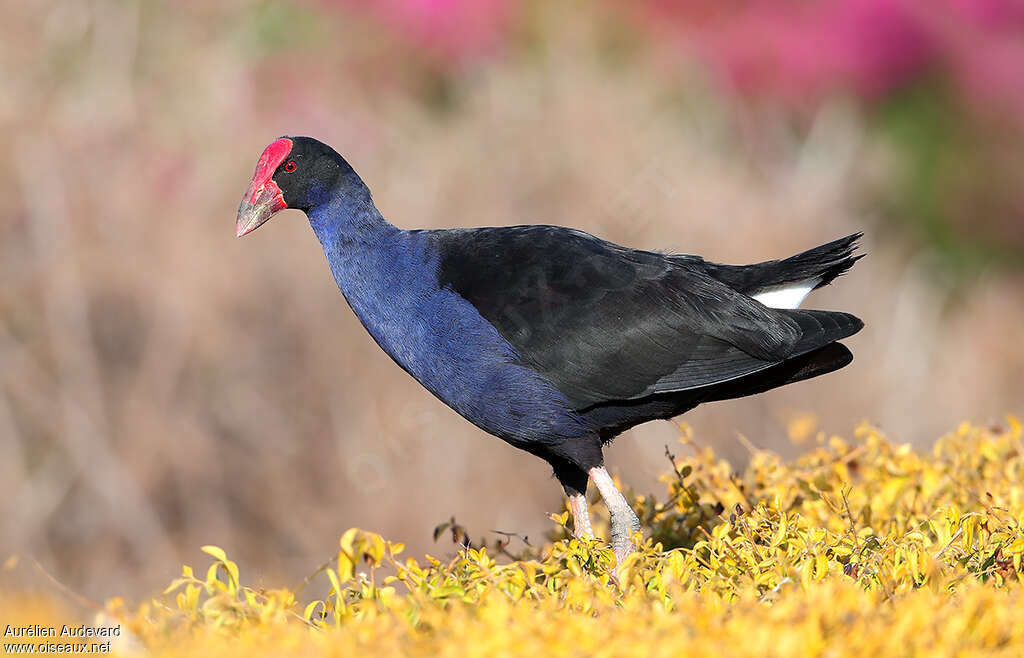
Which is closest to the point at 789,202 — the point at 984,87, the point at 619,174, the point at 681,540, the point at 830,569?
the point at 619,174

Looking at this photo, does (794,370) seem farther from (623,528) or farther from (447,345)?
(447,345)

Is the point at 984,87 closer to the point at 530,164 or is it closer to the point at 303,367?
the point at 530,164

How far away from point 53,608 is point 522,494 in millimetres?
3683

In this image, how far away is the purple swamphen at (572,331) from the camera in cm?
353

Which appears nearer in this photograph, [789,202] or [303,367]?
[303,367]

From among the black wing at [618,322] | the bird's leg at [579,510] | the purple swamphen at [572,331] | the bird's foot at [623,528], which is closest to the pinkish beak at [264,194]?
the purple swamphen at [572,331]

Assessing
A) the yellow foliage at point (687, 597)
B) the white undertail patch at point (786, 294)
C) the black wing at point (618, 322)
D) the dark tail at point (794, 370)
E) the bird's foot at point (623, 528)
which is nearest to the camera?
the yellow foliage at point (687, 597)

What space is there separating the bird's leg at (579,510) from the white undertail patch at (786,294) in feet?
2.68

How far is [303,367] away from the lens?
311 inches

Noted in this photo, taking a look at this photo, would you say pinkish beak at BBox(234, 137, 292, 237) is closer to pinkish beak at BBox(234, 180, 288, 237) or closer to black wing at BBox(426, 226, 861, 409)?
pinkish beak at BBox(234, 180, 288, 237)

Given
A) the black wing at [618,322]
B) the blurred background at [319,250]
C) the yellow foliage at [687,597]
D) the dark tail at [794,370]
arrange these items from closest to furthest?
the yellow foliage at [687,597]
the black wing at [618,322]
the dark tail at [794,370]
the blurred background at [319,250]

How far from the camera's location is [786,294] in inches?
152

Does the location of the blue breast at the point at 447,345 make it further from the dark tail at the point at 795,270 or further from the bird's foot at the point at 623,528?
the dark tail at the point at 795,270

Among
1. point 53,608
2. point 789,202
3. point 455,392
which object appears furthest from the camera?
point 789,202
